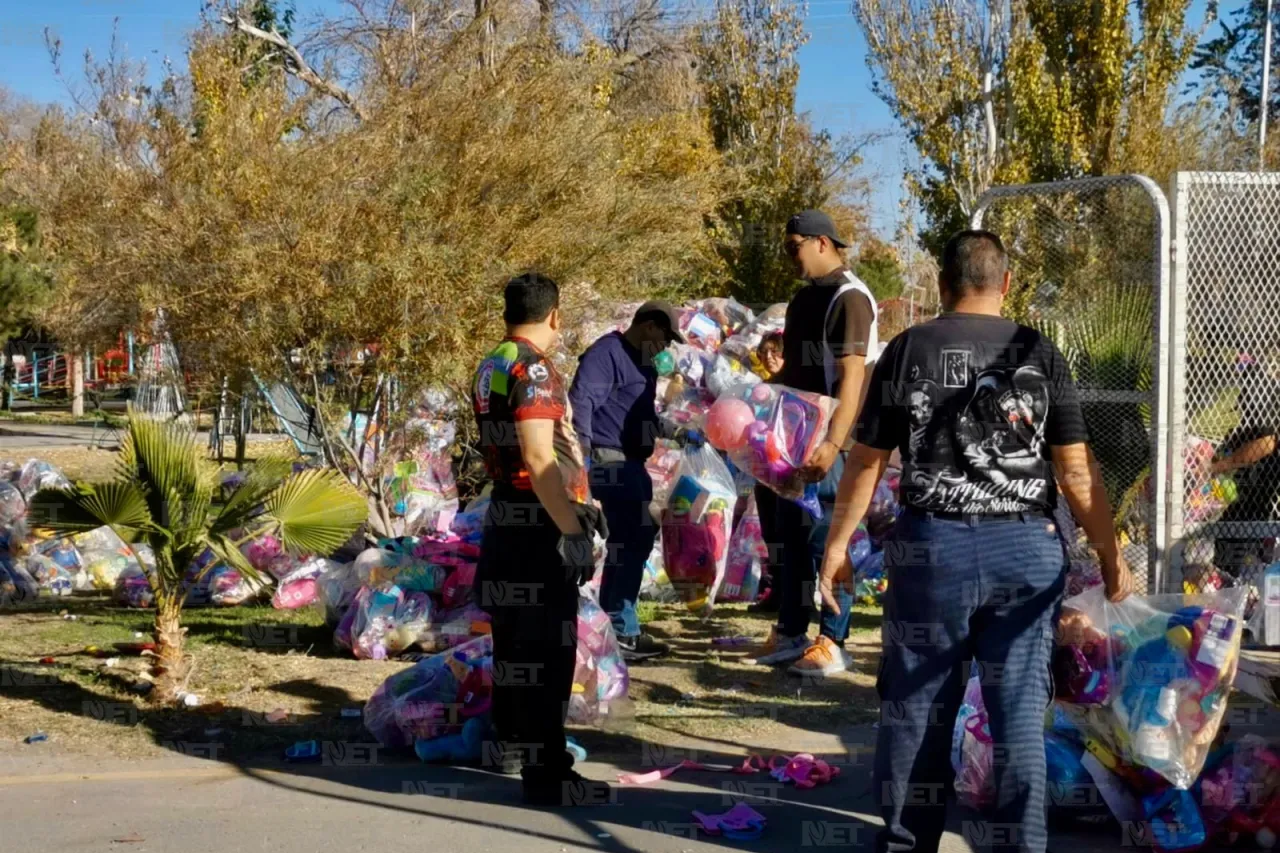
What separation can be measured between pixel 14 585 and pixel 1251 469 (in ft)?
24.9

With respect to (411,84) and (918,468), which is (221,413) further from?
(918,468)

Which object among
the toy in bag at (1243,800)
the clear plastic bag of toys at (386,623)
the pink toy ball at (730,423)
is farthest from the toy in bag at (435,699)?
the toy in bag at (1243,800)

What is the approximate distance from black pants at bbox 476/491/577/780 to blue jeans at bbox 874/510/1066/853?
→ 1389 millimetres

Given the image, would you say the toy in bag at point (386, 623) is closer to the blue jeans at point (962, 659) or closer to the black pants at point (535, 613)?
the black pants at point (535, 613)

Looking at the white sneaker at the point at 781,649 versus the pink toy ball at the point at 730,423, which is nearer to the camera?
the pink toy ball at the point at 730,423

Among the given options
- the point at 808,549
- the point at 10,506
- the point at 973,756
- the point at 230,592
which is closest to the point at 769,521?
the point at 808,549

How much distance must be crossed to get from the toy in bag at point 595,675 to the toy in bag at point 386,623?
1541 millimetres

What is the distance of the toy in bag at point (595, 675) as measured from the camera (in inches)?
233

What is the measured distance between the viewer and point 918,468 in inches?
157

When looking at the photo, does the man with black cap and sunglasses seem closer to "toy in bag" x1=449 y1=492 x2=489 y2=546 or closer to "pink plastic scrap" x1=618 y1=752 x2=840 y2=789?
"toy in bag" x1=449 y1=492 x2=489 y2=546

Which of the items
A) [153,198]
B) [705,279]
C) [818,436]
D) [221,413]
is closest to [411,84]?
[153,198]

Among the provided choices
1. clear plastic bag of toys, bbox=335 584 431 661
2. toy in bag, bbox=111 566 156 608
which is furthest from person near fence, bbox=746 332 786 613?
toy in bag, bbox=111 566 156 608

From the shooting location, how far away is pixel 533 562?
507 cm

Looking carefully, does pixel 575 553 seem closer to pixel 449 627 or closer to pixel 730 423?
pixel 730 423
